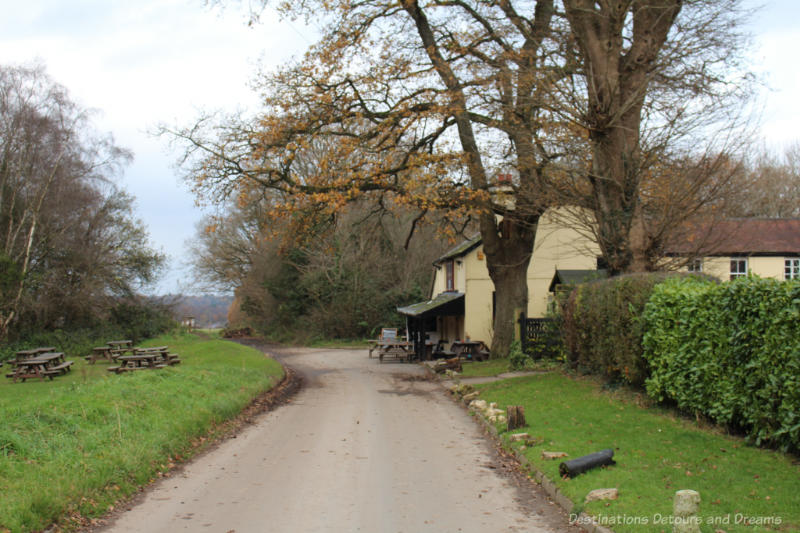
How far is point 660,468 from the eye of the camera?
7410 millimetres

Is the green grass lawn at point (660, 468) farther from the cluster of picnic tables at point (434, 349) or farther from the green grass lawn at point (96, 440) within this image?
the cluster of picnic tables at point (434, 349)

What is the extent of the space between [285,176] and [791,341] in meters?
15.0

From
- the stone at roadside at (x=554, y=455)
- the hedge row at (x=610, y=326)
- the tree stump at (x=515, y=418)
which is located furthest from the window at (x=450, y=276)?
the stone at roadside at (x=554, y=455)

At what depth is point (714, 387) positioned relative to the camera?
28.9 ft

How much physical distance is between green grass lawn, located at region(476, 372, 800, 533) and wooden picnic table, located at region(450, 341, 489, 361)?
13.6 meters

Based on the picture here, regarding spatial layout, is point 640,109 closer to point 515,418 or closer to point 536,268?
point 515,418

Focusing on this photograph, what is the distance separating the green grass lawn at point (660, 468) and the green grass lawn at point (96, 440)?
5.13m

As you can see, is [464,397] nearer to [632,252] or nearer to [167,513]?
[632,252]

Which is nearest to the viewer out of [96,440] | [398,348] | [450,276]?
[96,440]

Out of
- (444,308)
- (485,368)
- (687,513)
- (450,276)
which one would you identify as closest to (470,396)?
(485,368)

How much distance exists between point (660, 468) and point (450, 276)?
88.2 feet

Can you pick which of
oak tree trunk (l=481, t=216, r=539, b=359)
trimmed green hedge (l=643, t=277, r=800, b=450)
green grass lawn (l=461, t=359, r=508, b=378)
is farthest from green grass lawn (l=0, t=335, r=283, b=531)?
oak tree trunk (l=481, t=216, r=539, b=359)

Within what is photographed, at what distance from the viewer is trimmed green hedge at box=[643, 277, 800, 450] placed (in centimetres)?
722

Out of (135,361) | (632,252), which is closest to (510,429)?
(632,252)
